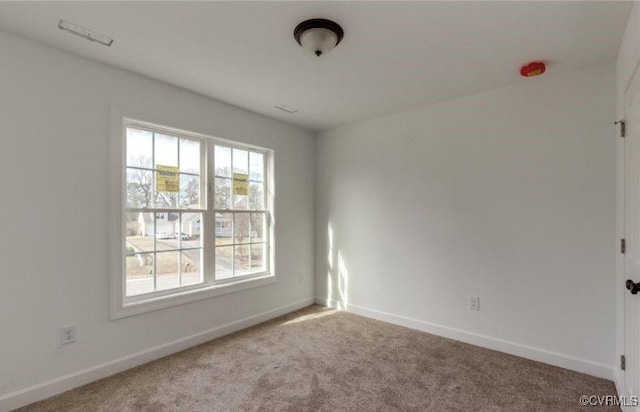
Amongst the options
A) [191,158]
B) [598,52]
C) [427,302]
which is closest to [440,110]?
[598,52]

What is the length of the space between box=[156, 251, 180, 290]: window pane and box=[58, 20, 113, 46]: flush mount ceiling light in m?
1.73

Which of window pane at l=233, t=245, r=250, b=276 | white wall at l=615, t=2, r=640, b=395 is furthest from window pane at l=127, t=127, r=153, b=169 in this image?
white wall at l=615, t=2, r=640, b=395

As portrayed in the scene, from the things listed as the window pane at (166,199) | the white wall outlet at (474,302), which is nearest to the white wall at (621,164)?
the white wall outlet at (474,302)

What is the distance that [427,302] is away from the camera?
3346 millimetres

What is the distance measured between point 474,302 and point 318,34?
2.72 meters

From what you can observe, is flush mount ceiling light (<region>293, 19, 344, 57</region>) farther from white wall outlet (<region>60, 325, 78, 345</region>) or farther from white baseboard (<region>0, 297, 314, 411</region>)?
white baseboard (<region>0, 297, 314, 411</region>)

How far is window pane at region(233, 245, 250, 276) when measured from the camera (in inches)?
139

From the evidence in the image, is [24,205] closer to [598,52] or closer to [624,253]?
[624,253]

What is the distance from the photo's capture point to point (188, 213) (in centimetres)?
309

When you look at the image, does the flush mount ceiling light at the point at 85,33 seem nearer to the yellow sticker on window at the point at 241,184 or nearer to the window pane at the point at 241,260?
the yellow sticker on window at the point at 241,184

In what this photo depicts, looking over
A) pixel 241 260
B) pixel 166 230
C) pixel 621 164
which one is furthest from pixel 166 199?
pixel 621 164

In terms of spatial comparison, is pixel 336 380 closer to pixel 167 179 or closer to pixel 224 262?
pixel 224 262

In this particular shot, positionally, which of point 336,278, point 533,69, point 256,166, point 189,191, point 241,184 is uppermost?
point 533,69

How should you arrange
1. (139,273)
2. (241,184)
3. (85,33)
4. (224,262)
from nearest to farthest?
1. (85,33)
2. (139,273)
3. (224,262)
4. (241,184)
